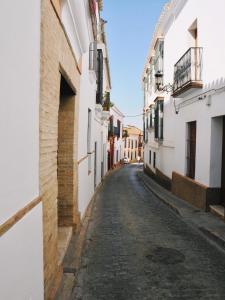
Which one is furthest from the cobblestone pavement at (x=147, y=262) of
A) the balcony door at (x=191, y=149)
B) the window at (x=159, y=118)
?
the window at (x=159, y=118)

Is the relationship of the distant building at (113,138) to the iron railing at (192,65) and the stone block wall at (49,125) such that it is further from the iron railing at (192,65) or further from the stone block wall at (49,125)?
the stone block wall at (49,125)

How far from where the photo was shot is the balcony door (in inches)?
451

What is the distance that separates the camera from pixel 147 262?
5.87 m

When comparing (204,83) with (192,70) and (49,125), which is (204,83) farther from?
(49,125)

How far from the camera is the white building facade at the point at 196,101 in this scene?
364 inches

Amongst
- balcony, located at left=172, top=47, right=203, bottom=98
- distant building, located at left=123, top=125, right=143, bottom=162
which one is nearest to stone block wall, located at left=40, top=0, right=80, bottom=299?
balcony, located at left=172, top=47, right=203, bottom=98

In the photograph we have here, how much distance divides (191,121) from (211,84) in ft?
7.38

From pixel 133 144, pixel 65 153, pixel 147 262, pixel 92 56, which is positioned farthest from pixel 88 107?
pixel 133 144

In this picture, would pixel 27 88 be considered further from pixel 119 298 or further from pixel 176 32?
pixel 176 32

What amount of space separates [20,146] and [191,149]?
9629 millimetres

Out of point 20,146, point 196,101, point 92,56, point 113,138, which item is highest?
point 92,56

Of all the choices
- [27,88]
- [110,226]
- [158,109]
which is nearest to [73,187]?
[110,226]

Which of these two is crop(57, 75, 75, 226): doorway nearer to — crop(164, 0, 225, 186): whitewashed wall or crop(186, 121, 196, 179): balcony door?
crop(164, 0, 225, 186): whitewashed wall

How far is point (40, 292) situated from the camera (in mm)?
3500
